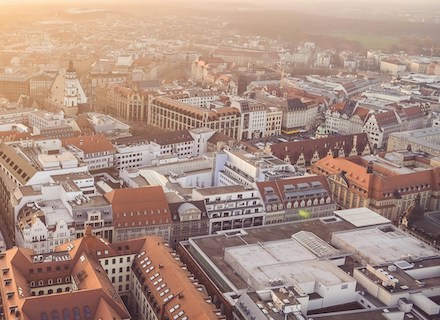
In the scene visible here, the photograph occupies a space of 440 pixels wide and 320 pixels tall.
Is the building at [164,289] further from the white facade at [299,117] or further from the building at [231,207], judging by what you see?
the white facade at [299,117]

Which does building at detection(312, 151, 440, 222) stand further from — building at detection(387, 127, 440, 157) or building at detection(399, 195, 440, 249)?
building at detection(387, 127, 440, 157)

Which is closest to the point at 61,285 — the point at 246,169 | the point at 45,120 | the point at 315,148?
the point at 246,169

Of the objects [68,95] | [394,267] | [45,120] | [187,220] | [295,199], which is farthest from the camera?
[68,95]

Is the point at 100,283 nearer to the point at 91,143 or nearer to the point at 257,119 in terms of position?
the point at 91,143

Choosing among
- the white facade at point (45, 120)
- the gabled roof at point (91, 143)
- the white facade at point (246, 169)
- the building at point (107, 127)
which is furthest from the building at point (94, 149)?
the white facade at point (246, 169)

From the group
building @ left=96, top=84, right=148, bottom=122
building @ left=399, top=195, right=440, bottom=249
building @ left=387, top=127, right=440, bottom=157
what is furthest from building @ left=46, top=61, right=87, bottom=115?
building @ left=399, top=195, right=440, bottom=249
